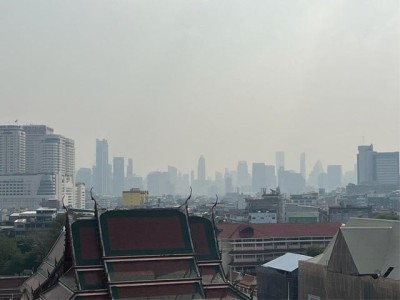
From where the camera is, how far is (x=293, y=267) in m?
47.3

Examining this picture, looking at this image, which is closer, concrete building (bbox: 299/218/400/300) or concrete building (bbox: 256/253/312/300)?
concrete building (bbox: 299/218/400/300)

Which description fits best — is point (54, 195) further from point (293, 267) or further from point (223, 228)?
point (293, 267)

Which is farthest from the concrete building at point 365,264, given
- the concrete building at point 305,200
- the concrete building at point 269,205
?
the concrete building at point 305,200

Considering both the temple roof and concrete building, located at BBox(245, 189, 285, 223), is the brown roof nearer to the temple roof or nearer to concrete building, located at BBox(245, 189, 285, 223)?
concrete building, located at BBox(245, 189, 285, 223)

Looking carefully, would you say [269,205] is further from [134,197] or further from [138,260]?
[138,260]

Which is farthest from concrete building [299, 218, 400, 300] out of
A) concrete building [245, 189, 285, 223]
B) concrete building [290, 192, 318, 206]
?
concrete building [290, 192, 318, 206]

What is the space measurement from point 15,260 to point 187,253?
35321 mm

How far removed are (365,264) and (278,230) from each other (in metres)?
40.4

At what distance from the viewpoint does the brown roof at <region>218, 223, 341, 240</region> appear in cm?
7400

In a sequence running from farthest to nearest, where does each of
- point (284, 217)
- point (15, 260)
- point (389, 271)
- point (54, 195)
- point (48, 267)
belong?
point (54, 195) → point (284, 217) → point (15, 260) → point (48, 267) → point (389, 271)

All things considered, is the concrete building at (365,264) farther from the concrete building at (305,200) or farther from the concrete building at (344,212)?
the concrete building at (305,200)

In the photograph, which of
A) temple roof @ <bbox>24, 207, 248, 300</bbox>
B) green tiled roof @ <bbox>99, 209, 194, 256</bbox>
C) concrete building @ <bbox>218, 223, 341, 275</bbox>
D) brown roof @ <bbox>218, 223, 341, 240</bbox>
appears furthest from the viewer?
brown roof @ <bbox>218, 223, 341, 240</bbox>

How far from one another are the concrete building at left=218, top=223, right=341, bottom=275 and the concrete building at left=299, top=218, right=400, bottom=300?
3406cm

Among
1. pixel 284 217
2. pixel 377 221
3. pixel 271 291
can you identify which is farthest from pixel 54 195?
pixel 377 221
